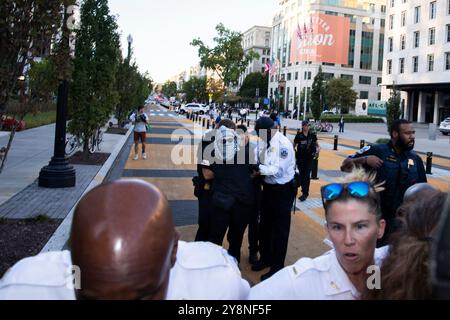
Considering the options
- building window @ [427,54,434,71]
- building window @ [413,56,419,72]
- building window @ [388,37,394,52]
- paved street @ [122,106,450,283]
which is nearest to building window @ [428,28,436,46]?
building window @ [427,54,434,71]

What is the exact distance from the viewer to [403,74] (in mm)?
62031

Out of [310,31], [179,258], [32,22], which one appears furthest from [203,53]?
[179,258]

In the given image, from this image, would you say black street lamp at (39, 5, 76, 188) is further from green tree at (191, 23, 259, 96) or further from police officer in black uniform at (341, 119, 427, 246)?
green tree at (191, 23, 259, 96)

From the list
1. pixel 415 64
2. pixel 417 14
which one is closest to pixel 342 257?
pixel 415 64

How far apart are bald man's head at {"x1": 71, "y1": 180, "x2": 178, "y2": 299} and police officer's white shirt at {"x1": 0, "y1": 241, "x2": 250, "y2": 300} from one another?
0.88ft

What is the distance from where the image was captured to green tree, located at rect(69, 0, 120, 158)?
46.9 feet

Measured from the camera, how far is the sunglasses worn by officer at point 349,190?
2.17m

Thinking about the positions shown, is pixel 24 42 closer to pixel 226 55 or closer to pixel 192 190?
pixel 192 190

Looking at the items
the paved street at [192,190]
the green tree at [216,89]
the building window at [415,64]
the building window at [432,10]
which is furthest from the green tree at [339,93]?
the paved street at [192,190]

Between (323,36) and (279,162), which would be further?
(323,36)

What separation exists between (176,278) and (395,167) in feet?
12.4

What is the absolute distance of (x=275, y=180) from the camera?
17.8ft

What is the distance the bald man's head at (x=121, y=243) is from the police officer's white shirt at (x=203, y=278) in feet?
0.86

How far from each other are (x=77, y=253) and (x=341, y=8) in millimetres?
102328
